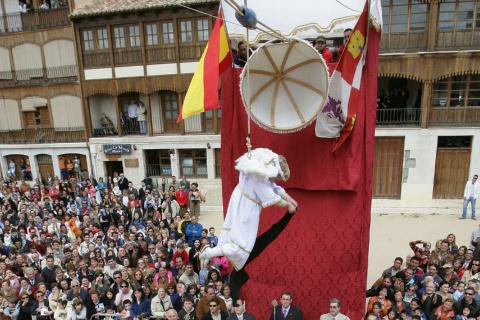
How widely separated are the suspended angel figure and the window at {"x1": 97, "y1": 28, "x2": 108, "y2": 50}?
12.7m

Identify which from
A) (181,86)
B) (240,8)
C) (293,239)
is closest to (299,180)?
(293,239)

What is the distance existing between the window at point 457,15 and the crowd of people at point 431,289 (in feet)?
25.6

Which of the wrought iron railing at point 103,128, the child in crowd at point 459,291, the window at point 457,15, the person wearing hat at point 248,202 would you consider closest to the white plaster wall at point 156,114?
the wrought iron railing at point 103,128

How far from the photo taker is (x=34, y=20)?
1526cm

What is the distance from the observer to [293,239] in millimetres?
5160

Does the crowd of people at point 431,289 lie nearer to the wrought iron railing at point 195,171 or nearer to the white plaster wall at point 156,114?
the wrought iron railing at point 195,171

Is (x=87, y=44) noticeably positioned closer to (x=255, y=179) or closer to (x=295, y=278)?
(x=295, y=278)

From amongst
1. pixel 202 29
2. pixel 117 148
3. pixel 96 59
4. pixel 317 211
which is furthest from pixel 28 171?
pixel 317 211

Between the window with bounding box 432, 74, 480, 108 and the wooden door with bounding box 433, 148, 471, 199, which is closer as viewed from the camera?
the window with bounding box 432, 74, 480, 108

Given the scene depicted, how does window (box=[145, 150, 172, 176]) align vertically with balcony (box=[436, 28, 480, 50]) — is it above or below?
below

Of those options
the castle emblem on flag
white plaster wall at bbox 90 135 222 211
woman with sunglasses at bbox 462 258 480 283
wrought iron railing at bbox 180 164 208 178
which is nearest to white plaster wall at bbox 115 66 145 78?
white plaster wall at bbox 90 135 222 211

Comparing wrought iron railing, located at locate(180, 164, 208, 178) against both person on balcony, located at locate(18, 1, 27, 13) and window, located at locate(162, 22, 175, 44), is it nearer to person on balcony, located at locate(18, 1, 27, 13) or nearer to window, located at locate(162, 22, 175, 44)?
window, located at locate(162, 22, 175, 44)

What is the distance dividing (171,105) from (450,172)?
972cm

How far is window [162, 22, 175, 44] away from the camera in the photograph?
13.4 metres
